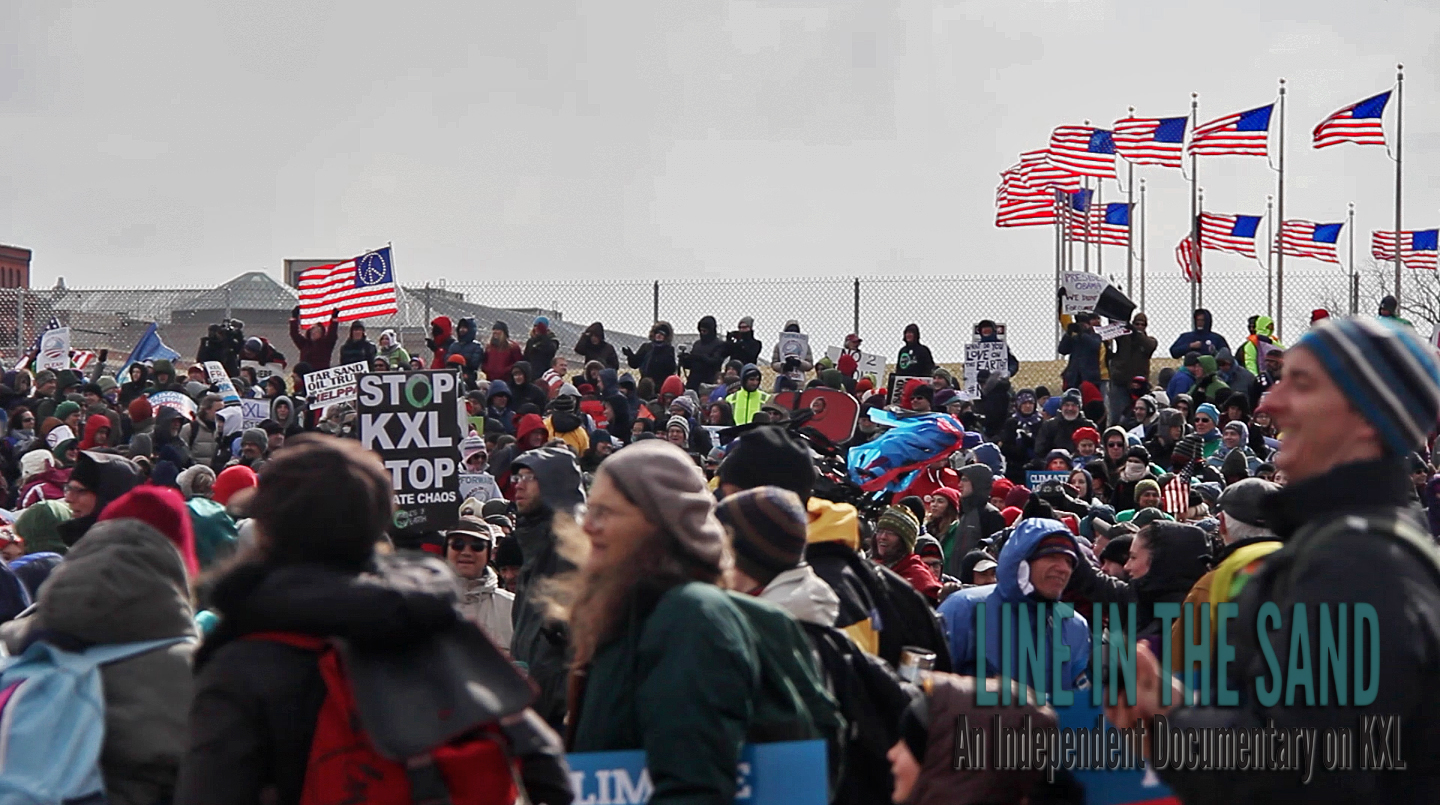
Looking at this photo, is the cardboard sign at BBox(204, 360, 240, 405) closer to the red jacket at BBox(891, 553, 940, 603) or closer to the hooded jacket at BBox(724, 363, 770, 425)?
the hooded jacket at BBox(724, 363, 770, 425)

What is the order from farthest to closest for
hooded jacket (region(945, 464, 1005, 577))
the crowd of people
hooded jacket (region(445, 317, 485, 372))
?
hooded jacket (region(445, 317, 485, 372)), hooded jacket (region(945, 464, 1005, 577)), the crowd of people

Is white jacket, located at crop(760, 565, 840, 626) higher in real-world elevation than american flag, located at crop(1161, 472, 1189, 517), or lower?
higher

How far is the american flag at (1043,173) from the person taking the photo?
34.1 meters

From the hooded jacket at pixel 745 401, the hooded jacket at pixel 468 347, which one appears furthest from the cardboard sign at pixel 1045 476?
the hooded jacket at pixel 468 347

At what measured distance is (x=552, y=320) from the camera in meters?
29.6

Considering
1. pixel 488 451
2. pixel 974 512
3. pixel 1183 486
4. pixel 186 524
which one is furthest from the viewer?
pixel 488 451

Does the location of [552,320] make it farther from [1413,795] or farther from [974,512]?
[1413,795]

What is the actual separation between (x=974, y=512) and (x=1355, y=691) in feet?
30.2

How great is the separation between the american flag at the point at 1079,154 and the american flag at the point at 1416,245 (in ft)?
22.2

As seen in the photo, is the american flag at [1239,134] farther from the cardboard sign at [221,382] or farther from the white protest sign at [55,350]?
the white protest sign at [55,350]

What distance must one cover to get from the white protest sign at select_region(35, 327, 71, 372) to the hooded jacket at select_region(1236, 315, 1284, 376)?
16658 mm

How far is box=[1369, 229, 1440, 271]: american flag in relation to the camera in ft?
119

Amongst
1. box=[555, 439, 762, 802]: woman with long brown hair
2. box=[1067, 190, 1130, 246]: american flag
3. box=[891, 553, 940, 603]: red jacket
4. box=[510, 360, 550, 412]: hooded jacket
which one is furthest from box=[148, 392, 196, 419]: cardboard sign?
box=[1067, 190, 1130, 246]: american flag

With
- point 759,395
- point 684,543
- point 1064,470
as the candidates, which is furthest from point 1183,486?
point 684,543
